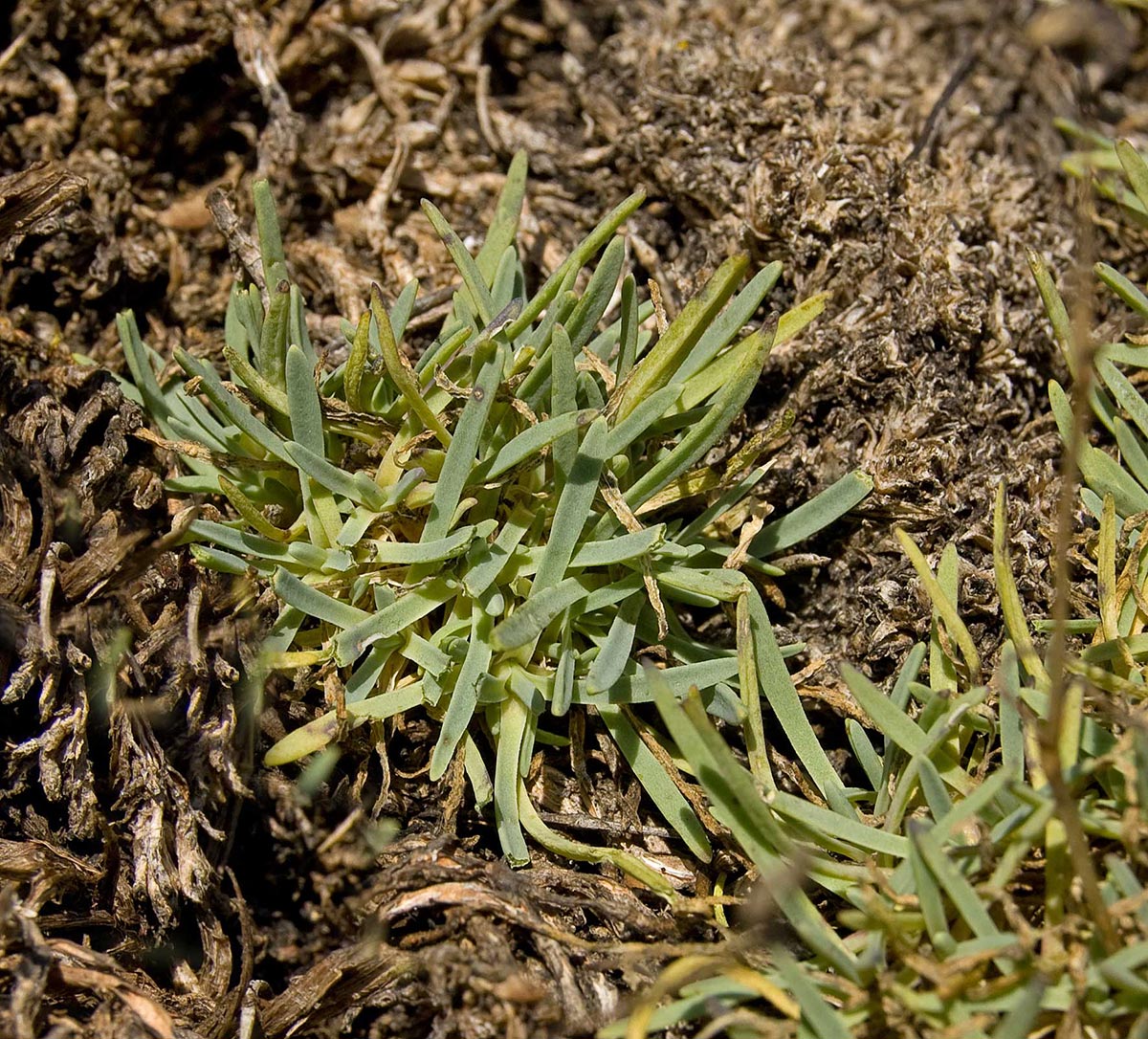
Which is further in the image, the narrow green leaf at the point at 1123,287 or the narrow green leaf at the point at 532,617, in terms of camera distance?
the narrow green leaf at the point at 1123,287

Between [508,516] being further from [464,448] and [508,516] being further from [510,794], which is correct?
[510,794]

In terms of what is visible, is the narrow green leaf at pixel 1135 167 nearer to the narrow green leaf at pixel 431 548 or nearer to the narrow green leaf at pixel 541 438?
the narrow green leaf at pixel 541 438

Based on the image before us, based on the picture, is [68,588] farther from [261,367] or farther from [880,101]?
[880,101]

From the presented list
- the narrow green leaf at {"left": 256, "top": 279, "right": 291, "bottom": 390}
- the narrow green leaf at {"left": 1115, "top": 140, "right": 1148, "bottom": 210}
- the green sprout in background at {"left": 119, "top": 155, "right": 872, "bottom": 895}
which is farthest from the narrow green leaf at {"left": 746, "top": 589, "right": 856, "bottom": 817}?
the narrow green leaf at {"left": 1115, "top": 140, "right": 1148, "bottom": 210}

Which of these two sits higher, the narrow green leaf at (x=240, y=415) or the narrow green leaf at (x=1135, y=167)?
the narrow green leaf at (x=1135, y=167)

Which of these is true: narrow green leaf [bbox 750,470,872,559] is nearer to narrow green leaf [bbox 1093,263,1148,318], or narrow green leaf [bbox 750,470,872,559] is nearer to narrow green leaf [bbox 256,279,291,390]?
narrow green leaf [bbox 1093,263,1148,318]

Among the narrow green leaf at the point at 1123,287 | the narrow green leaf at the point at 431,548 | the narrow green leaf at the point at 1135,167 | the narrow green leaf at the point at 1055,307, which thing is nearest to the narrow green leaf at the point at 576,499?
the narrow green leaf at the point at 431,548

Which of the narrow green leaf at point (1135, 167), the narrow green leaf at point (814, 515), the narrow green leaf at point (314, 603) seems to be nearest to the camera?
the narrow green leaf at point (314, 603)
